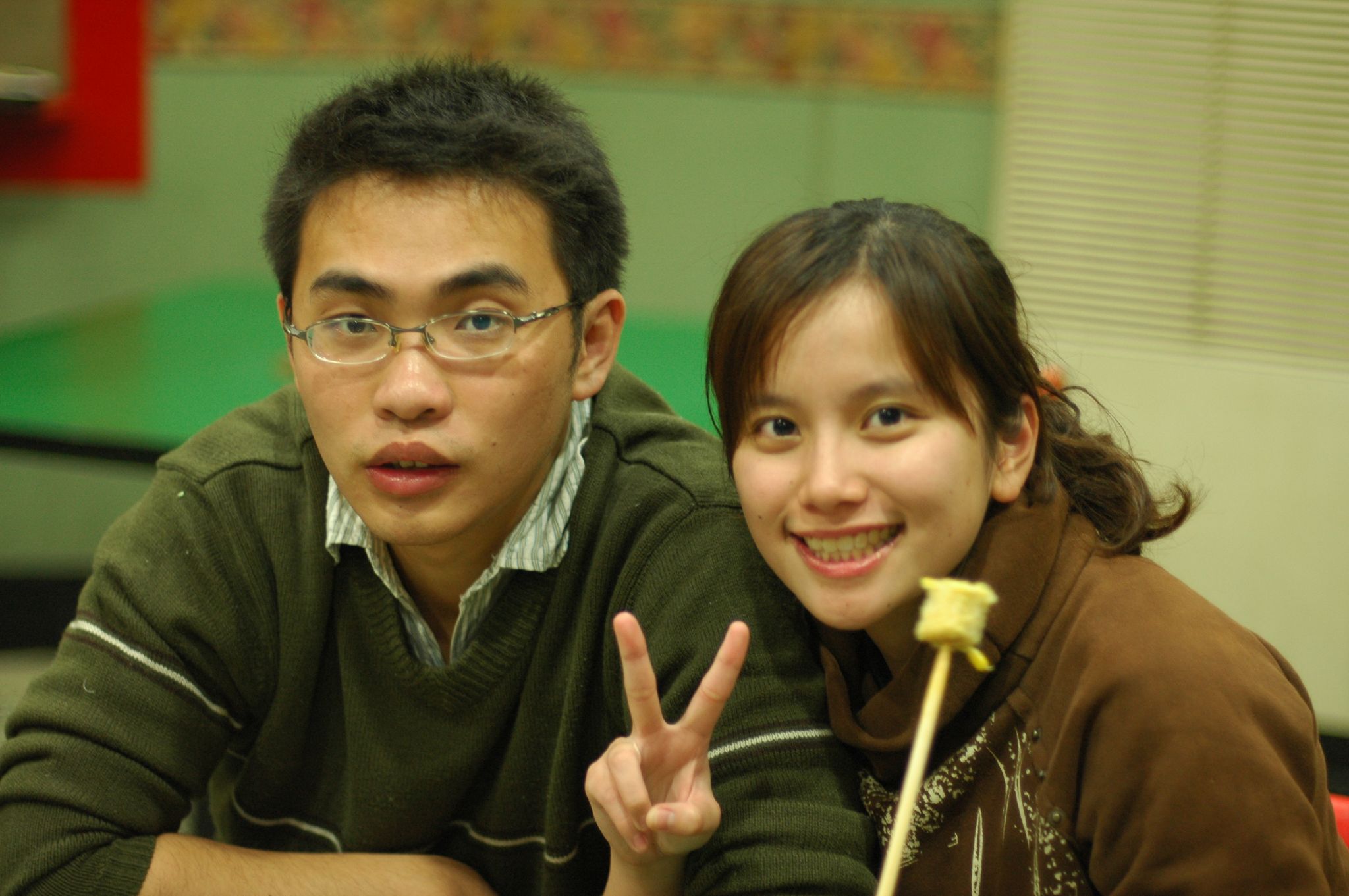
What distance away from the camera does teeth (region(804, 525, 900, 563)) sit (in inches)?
49.1

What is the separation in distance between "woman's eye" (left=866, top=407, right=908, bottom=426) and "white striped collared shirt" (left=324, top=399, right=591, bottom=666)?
0.44 metres

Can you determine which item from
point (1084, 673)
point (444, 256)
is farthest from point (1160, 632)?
point (444, 256)

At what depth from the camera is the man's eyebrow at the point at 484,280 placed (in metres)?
1.39

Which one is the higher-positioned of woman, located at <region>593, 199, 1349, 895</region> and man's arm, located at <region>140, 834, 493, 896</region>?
woman, located at <region>593, 199, 1349, 895</region>

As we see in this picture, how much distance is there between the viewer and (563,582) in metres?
1.51

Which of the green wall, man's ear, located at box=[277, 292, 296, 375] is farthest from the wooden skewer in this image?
the green wall

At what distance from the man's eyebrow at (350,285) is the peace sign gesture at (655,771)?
45 cm

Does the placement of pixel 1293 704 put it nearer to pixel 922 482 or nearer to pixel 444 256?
pixel 922 482

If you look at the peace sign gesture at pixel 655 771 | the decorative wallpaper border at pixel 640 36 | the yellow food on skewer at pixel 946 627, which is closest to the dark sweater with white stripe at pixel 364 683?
the peace sign gesture at pixel 655 771

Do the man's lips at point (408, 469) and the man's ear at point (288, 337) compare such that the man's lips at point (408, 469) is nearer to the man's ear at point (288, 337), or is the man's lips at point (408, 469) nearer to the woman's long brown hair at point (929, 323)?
the man's ear at point (288, 337)

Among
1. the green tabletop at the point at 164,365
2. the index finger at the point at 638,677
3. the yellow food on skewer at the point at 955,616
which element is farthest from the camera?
the green tabletop at the point at 164,365

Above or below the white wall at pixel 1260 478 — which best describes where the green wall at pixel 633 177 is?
above

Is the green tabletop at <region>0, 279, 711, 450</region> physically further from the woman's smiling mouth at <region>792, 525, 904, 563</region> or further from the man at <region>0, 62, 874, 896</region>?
the woman's smiling mouth at <region>792, 525, 904, 563</region>

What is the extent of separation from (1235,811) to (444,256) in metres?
0.93
